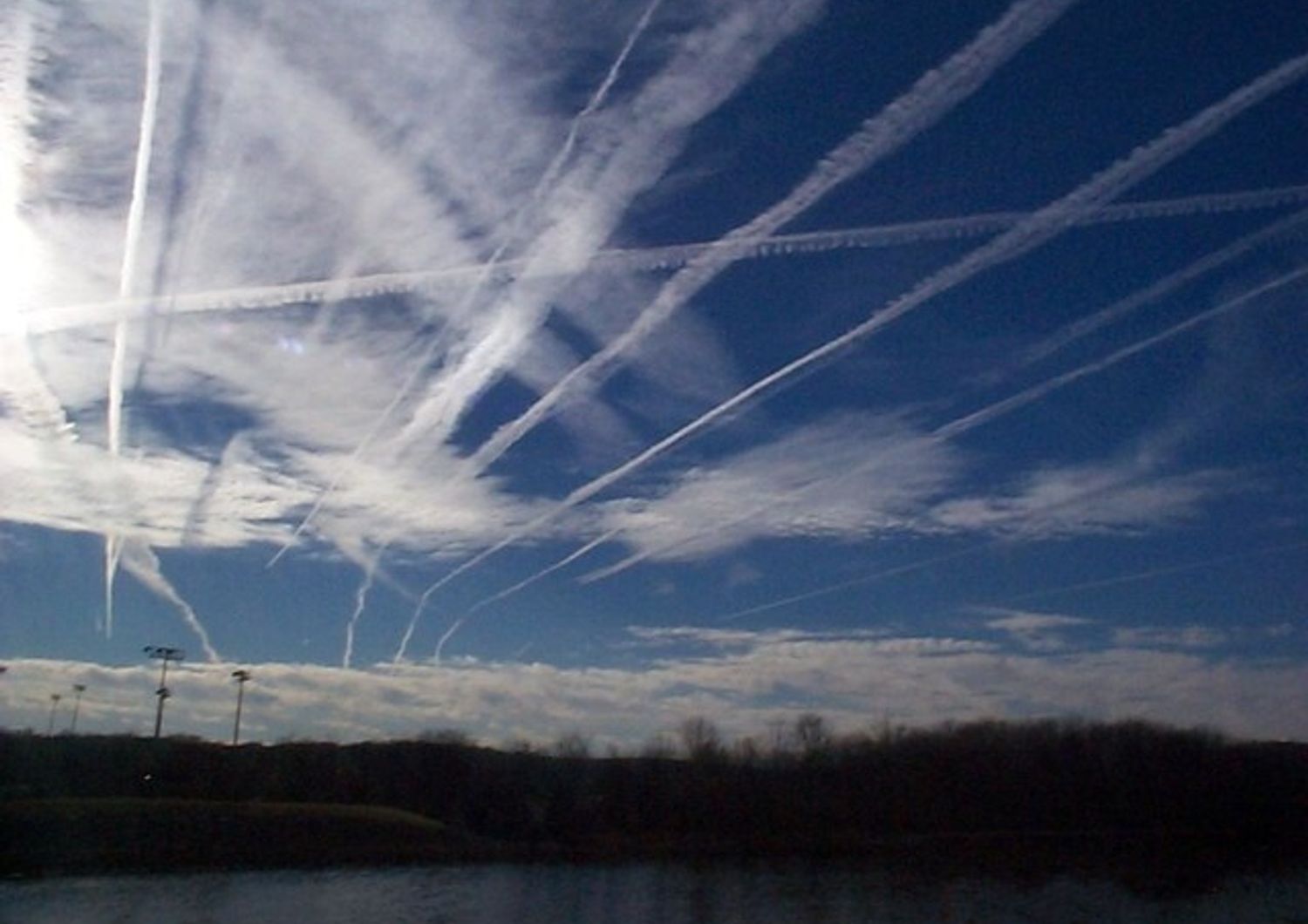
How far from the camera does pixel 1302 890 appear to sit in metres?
62.2

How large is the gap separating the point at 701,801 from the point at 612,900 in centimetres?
6814

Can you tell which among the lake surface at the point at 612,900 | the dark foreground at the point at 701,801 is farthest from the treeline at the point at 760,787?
the lake surface at the point at 612,900

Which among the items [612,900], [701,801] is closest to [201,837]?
[612,900]

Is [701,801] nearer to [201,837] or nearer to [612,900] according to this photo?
[201,837]

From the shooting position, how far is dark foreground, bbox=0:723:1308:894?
8625 cm

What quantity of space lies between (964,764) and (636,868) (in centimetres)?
5484

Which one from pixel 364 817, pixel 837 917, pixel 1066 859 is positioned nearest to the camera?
pixel 837 917

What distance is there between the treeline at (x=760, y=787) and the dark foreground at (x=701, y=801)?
0.24m

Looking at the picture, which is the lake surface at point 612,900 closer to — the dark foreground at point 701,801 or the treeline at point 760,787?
the dark foreground at point 701,801

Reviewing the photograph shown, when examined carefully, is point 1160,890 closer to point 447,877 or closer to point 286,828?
point 447,877

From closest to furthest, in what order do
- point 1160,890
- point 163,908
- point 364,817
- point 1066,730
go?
point 163,908 < point 1160,890 < point 364,817 < point 1066,730

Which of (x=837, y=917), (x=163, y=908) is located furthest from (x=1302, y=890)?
(x=163, y=908)

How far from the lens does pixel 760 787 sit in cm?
12712

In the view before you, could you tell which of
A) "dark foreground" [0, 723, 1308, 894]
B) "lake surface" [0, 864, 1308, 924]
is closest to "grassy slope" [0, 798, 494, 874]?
"dark foreground" [0, 723, 1308, 894]
